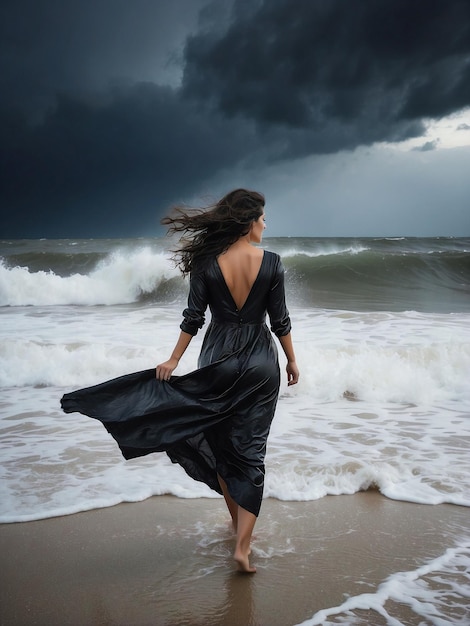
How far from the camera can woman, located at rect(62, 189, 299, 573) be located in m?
3.29

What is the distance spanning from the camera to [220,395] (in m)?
3.33

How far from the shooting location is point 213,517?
13.5 feet

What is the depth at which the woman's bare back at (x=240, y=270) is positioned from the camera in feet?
10.9

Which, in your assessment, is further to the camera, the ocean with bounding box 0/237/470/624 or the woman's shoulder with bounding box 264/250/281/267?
the ocean with bounding box 0/237/470/624

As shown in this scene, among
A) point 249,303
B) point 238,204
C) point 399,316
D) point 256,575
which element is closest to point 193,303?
point 249,303

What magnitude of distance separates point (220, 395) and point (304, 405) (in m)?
4.10

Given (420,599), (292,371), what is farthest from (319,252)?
(420,599)

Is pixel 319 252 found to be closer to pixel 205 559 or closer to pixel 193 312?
pixel 193 312

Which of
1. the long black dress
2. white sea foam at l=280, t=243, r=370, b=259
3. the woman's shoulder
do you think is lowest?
the long black dress

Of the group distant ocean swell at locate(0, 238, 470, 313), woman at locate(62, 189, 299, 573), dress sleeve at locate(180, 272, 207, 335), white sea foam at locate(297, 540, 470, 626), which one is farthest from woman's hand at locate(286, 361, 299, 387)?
distant ocean swell at locate(0, 238, 470, 313)

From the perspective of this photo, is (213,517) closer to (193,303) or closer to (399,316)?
(193,303)

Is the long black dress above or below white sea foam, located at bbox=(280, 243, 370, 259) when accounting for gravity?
below

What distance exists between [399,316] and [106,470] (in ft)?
28.7

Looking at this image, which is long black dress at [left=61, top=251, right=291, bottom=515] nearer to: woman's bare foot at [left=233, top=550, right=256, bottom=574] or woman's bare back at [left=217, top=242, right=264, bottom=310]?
woman's bare back at [left=217, top=242, right=264, bottom=310]
